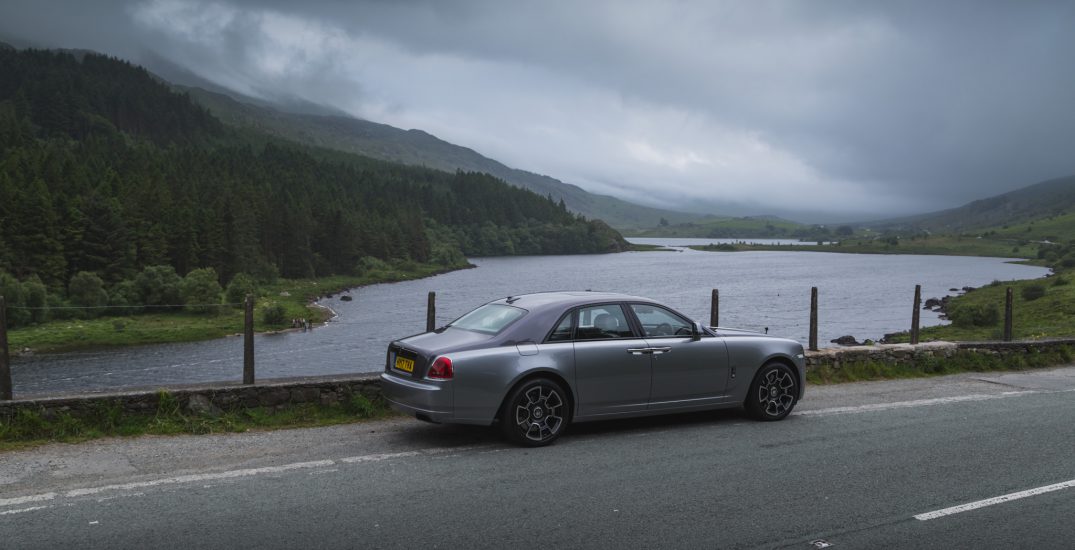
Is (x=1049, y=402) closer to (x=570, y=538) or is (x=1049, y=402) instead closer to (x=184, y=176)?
(x=570, y=538)

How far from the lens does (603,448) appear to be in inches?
324

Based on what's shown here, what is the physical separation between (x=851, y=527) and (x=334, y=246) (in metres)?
118

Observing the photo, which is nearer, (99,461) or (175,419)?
(99,461)

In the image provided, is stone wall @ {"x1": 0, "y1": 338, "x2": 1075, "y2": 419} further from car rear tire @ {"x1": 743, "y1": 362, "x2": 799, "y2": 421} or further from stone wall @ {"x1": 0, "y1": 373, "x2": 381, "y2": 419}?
car rear tire @ {"x1": 743, "y1": 362, "x2": 799, "y2": 421}

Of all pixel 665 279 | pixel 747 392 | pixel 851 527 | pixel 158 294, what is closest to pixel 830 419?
pixel 747 392

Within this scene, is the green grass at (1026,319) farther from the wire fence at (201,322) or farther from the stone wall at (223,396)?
the stone wall at (223,396)

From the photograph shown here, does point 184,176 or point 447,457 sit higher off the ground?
point 184,176

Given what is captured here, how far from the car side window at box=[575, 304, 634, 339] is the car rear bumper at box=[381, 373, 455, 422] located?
1.67m

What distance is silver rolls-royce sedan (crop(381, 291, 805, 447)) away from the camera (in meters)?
7.96

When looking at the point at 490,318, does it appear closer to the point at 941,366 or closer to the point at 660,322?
the point at 660,322

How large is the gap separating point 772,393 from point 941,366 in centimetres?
748

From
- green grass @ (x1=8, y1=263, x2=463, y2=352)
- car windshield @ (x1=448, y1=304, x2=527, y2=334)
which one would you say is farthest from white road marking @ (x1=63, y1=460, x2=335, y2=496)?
green grass @ (x1=8, y1=263, x2=463, y2=352)

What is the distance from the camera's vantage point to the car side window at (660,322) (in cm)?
912

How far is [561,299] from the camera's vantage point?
8.90 m
